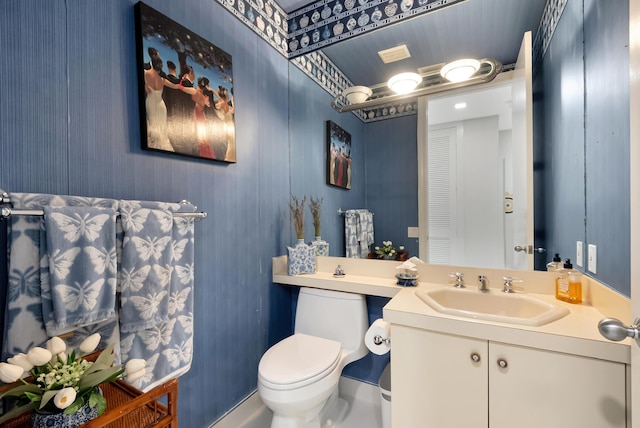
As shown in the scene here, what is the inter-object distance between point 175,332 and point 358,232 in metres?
1.13

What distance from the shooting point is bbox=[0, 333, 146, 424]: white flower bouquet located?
2.05 ft

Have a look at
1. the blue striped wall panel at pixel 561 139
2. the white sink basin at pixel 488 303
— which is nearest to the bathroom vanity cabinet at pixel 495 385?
the white sink basin at pixel 488 303

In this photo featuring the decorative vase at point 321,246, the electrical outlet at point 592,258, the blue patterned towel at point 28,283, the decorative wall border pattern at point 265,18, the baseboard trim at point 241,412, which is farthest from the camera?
the decorative vase at point 321,246

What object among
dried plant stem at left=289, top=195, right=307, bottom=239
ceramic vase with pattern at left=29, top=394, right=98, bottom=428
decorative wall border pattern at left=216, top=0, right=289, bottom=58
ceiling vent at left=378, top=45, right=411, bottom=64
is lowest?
ceramic vase with pattern at left=29, top=394, right=98, bottom=428

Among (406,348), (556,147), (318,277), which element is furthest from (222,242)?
(556,147)

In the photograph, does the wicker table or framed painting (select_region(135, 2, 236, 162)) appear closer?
the wicker table

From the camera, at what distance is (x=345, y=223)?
1.84 metres

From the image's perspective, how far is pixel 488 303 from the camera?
128 centimetres

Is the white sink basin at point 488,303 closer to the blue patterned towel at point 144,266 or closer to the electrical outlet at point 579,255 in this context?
the electrical outlet at point 579,255

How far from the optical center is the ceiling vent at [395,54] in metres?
1.63

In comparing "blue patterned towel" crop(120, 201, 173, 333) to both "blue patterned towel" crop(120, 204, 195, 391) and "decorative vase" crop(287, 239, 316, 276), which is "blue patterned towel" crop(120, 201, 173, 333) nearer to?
"blue patterned towel" crop(120, 204, 195, 391)

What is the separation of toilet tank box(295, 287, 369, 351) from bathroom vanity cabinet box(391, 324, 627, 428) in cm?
46

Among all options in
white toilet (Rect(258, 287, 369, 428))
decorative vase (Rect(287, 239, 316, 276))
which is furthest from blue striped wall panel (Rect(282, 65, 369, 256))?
white toilet (Rect(258, 287, 369, 428))

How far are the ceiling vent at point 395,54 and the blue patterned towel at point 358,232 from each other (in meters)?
0.93
